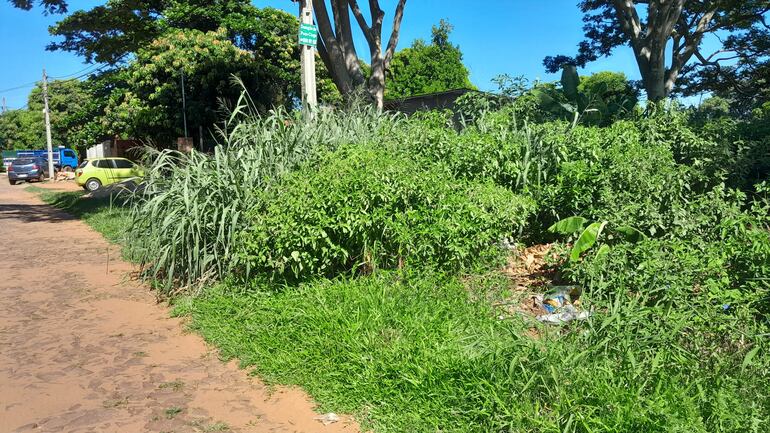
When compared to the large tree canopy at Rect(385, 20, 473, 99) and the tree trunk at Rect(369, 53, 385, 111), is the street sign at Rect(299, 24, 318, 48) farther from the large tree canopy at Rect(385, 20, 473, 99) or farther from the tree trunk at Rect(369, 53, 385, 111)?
the large tree canopy at Rect(385, 20, 473, 99)

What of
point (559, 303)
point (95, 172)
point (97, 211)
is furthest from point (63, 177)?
point (559, 303)

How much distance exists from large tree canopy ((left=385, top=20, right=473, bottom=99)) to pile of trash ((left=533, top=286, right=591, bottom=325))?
122 feet

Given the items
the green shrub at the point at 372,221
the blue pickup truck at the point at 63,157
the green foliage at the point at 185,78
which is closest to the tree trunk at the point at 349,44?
the green shrub at the point at 372,221

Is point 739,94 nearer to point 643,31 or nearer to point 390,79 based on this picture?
point 643,31

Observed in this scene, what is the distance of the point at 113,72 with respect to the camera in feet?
99.6

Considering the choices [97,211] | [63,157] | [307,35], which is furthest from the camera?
[63,157]

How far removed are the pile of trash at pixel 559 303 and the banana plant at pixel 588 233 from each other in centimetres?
31

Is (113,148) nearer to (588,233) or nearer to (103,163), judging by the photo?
(103,163)

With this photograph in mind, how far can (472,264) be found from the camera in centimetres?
598

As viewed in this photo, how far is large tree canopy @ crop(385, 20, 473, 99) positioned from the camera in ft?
138

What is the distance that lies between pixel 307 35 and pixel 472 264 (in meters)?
4.43

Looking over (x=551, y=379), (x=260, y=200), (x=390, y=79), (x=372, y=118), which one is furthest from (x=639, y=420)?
(x=390, y=79)

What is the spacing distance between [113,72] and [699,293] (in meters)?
31.6

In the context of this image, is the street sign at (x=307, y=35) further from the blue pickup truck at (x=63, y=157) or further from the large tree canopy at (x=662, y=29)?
the blue pickup truck at (x=63, y=157)
